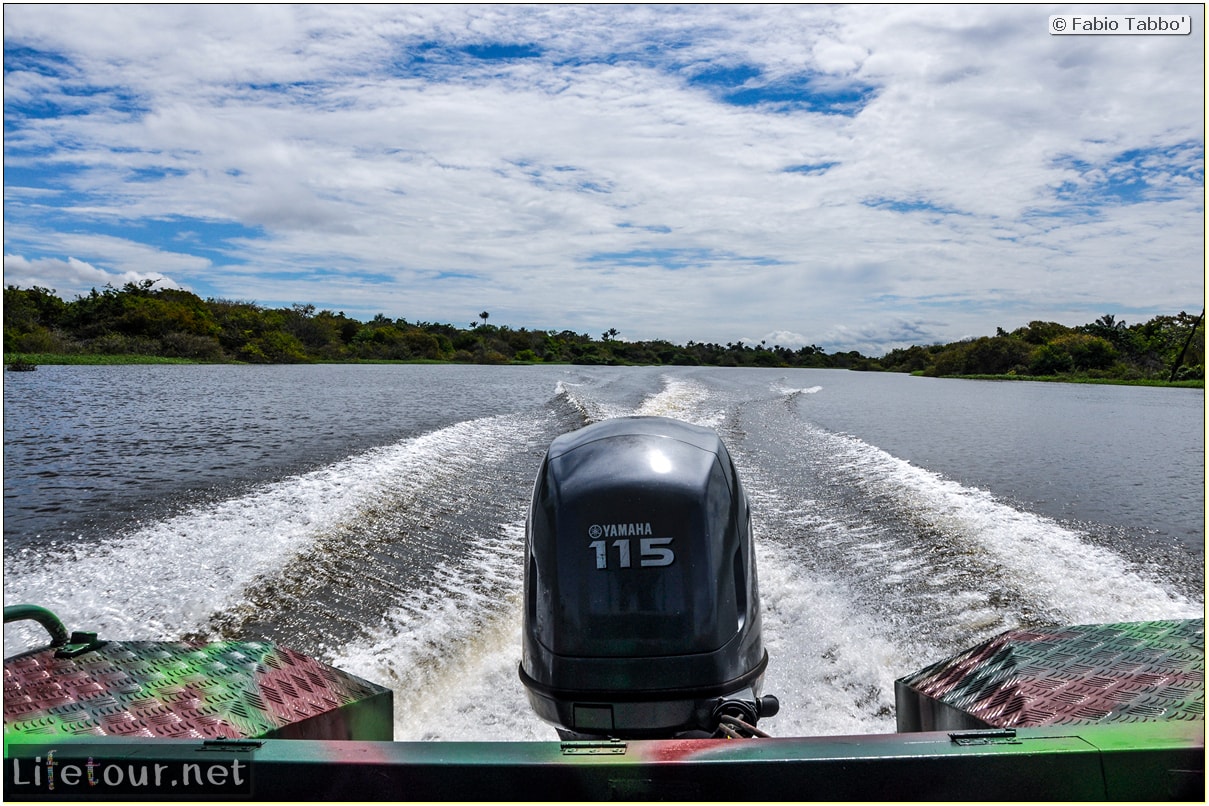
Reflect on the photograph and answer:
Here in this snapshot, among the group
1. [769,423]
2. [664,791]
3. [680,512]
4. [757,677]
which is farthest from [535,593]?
[769,423]

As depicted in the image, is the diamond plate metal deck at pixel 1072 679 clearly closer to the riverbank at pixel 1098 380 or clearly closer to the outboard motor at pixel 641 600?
the outboard motor at pixel 641 600

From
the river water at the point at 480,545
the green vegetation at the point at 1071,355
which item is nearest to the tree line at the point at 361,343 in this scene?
the green vegetation at the point at 1071,355

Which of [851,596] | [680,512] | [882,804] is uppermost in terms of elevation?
[680,512]

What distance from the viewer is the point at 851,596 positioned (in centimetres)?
341

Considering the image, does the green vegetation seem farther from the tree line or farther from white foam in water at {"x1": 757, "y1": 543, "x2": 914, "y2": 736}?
white foam in water at {"x1": 757, "y1": 543, "x2": 914, "y2": 736}

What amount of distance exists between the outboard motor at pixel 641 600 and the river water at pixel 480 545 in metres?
0.58

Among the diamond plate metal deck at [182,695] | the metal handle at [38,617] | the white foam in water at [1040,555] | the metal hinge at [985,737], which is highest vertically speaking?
the metal handle at [38,617]

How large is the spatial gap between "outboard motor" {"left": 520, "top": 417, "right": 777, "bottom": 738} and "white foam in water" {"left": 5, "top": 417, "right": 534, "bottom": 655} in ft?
5.60

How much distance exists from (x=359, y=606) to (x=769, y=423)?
7.27 metres

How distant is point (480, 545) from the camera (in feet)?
13.3

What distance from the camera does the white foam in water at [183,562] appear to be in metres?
2.90

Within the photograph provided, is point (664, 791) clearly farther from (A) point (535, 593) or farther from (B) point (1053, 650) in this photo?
(B) point (1053, 650)

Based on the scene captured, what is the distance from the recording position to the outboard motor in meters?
1.78

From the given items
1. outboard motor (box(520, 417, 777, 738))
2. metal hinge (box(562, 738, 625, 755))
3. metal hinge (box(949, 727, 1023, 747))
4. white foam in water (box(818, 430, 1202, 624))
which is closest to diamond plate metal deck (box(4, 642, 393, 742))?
outboard motor (box(520, 417, 777, 738))
